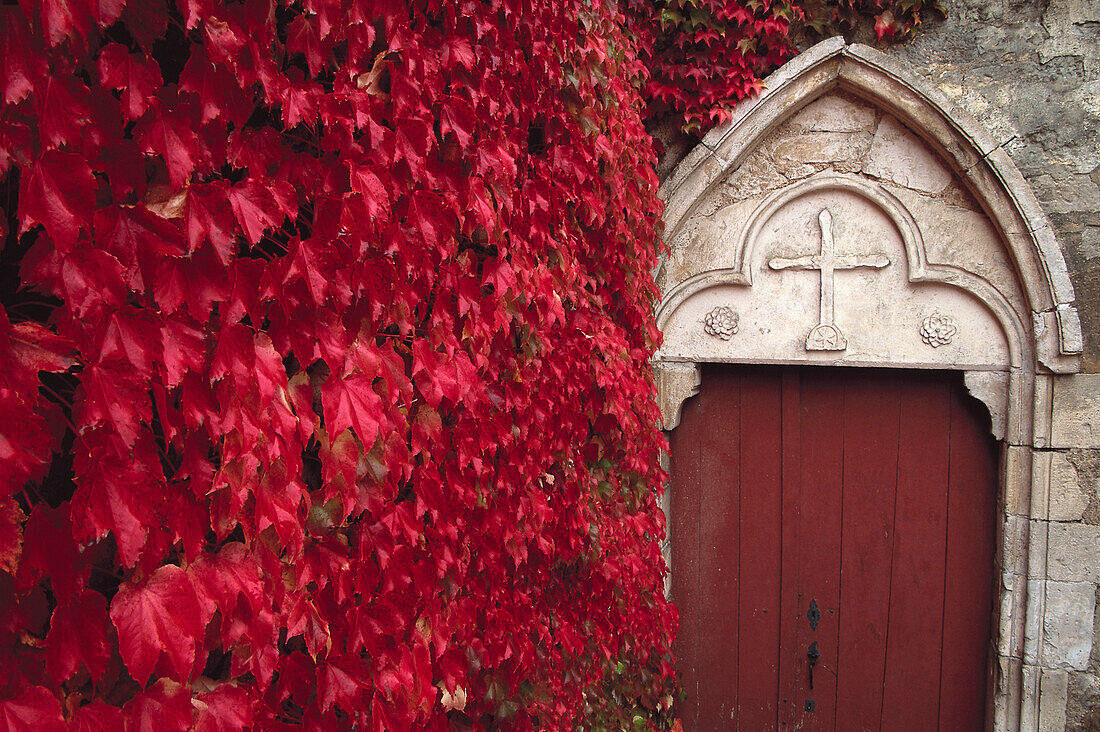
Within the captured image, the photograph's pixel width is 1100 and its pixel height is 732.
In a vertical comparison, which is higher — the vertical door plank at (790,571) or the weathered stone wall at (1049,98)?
the weathered stone wall at (1049,98)

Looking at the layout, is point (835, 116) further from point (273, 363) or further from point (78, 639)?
point (78, 639)

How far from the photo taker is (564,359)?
1.89m

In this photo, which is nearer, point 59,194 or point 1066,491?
point 59,194

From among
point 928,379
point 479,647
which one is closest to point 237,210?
point 479,647

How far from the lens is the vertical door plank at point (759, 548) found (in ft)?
10.7

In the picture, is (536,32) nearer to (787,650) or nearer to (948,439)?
(948,439)

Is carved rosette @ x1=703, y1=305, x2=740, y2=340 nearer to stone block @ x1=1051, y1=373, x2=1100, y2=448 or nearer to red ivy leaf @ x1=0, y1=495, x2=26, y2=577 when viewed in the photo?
stone block @ x1=1051, y1=373, x2=1100, y2=448

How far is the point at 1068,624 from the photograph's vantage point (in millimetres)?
Answer: 2762

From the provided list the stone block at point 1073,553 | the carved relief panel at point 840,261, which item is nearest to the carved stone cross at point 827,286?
the carved relief panel at point 840,261

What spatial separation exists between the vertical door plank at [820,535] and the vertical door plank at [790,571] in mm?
15

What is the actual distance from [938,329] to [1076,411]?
0.63m

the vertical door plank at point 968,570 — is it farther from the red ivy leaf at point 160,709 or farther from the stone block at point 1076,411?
the red ivy leaf at point 160,709

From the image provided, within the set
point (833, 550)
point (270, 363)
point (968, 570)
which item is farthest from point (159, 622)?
point (968, 570)

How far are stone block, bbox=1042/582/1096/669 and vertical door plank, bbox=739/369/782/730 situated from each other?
1.12m
